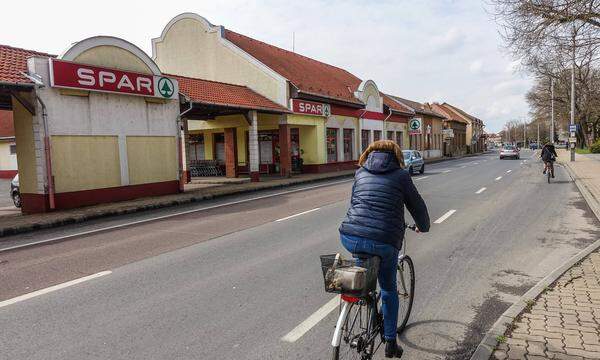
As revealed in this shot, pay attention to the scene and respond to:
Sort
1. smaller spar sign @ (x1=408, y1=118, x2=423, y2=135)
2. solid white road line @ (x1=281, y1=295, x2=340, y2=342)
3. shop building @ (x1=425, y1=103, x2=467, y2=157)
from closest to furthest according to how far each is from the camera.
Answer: solid white road line @ (x1=281, y1=295, x2=340, y2=342), smaller spar sign @ (x1=408, y1=118, x2=423, y2=135), shop building @ (x1=425, y1=103, x2=467, y2=157)

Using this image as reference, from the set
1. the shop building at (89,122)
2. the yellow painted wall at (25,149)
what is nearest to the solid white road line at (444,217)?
the shop building at (89,122)

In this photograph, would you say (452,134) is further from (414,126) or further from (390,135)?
(390,135)

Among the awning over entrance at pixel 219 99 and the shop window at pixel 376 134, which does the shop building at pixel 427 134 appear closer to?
the shop window at pixel 376 134

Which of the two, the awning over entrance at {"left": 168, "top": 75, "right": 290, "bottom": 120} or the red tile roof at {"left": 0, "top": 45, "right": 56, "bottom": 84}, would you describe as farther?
the awning over entrance at {"left": 168, "top": 75, "right": 290, "bottom": 120}

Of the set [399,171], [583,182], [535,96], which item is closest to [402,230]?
[399,171]

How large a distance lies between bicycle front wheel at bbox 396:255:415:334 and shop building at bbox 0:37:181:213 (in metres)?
12.1

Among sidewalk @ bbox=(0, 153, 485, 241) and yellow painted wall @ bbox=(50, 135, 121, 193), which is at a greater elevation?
yellow painted wall @ bbox=(50, 135, 121, 193)

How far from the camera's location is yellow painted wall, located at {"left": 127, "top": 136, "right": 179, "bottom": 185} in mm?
15734

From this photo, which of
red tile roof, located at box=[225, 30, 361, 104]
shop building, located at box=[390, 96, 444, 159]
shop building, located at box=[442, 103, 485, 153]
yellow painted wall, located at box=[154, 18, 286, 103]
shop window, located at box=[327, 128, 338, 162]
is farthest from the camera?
shop building, located at box=[442, 103, 485, 153]

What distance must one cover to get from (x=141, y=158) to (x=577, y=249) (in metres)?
13.8

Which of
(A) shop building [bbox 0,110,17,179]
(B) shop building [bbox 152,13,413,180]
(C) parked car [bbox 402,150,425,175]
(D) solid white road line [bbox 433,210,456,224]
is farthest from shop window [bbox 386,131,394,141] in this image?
(A) shop building [bbox 0,110,17,179]

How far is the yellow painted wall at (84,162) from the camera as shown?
43.9 feet

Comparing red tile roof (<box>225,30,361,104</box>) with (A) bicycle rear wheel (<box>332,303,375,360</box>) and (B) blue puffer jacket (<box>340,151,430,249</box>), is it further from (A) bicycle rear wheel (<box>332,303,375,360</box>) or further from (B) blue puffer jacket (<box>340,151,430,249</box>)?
(A) bicycle rear wheel (<box>332,303,375,360</box>)

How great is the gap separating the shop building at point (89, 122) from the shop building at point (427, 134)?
3386 centimetres
